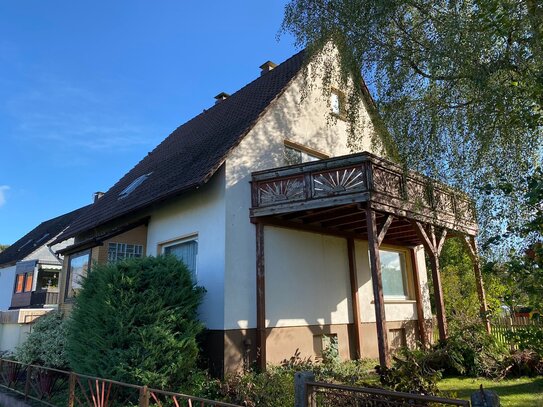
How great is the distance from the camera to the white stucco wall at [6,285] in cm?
2880

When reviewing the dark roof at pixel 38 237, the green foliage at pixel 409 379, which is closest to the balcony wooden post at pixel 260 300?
the green foliage at pixel 409 379

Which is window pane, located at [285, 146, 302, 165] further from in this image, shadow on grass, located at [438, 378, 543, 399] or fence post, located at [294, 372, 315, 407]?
fence post, located at [294, 372, 315, 407]

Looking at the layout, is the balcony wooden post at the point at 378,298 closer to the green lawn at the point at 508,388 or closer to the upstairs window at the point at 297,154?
the green lawn at the point at 508,388

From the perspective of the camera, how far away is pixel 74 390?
262 inches

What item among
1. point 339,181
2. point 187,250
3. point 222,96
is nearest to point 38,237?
point 222,96

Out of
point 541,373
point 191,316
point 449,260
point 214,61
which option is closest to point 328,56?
point 214,61

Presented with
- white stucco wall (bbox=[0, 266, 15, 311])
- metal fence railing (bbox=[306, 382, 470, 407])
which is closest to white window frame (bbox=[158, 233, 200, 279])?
metal fence railing (bbox=[306, 382, 470, 407])

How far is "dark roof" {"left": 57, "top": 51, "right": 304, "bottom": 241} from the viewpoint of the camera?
975 cm

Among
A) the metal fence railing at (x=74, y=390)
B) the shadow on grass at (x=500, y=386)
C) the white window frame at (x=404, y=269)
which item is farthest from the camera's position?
the white window frame at (x=404, y=269)

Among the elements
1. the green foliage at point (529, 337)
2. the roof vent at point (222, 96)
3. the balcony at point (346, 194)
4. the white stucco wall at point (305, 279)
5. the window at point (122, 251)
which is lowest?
the green foliage at point (529, 337)

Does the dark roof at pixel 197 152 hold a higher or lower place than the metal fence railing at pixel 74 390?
higher

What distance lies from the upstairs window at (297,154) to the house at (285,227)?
33 millimetres

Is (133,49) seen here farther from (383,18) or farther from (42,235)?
(42,235)

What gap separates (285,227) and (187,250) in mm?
2564
